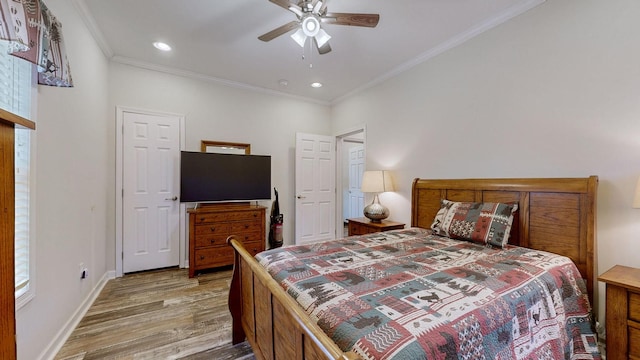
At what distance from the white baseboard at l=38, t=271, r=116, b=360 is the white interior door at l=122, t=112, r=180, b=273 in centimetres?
56

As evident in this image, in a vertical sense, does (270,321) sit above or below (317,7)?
below

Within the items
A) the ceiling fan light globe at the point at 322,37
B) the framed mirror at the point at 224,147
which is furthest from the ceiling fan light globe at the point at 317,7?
the framed mirror at the point at 224,147

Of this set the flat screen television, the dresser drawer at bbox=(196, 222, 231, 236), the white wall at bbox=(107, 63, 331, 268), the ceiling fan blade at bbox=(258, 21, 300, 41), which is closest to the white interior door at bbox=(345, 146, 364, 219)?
the white wall at bbox=(107, 63, 331, 268)

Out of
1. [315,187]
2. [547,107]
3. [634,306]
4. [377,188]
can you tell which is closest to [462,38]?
[547,107]


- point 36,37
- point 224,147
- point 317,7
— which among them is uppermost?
point 317,7

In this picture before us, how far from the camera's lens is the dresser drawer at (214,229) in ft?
10.8

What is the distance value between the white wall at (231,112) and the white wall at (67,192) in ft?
1.11

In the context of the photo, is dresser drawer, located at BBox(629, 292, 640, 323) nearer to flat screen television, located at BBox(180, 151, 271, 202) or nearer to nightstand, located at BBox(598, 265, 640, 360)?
nightstand, located at BBox(598, 265, 640, 360)

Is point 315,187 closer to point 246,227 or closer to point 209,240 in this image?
point 246,227

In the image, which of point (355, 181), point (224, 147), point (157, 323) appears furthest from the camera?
point (355, 181)

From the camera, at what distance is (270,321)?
1.35m

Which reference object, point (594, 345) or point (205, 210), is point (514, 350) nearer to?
point (594, 345)

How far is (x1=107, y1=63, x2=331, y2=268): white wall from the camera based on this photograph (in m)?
3.31

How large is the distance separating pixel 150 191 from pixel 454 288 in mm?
3657
